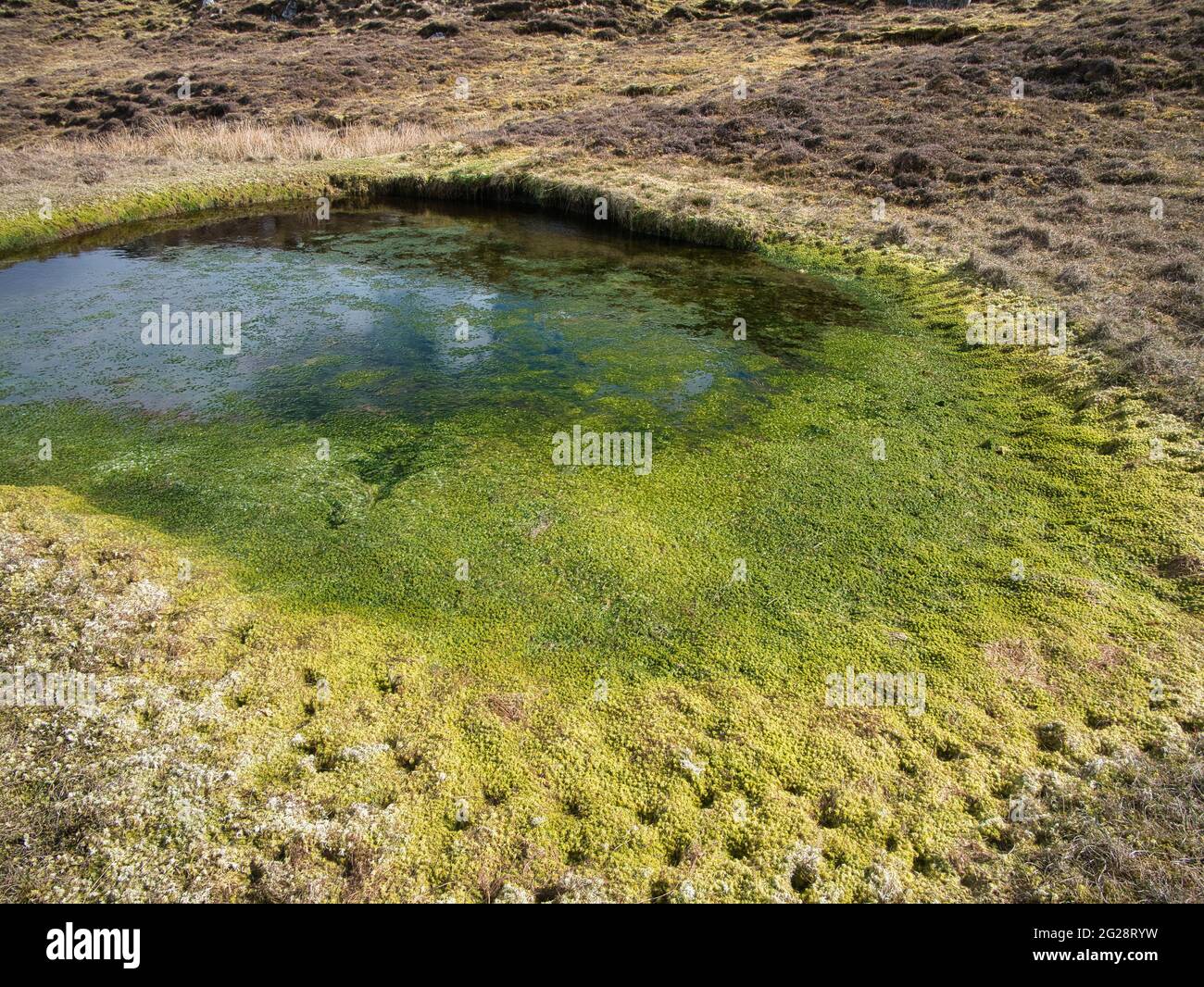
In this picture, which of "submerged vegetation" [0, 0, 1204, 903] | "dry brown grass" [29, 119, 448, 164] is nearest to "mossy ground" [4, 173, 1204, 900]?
"submerged vegetation" [0, 0, 1204, 903]

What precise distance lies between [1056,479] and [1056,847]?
5.28 metres

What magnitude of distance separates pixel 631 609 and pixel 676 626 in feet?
1.51

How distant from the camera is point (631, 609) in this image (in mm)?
6398

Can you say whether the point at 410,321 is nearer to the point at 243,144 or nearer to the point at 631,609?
the point at 631,609

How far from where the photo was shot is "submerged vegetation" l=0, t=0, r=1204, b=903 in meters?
4.27

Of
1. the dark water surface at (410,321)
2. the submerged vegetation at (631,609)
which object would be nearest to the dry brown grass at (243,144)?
the dark water surface at (410,321)

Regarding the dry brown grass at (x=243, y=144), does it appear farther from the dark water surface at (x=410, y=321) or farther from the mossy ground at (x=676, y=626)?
the mossy ground at (x=676, y=626)

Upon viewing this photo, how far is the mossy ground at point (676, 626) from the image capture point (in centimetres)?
447

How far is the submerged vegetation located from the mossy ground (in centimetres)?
3

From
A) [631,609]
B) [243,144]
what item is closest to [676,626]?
[631,609]

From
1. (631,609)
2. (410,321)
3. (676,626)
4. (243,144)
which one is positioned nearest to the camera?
(676,626)

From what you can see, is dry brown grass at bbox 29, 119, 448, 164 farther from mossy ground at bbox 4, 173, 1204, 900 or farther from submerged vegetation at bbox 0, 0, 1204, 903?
mossy ground at bbox 4, 173, 1204, 900
